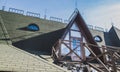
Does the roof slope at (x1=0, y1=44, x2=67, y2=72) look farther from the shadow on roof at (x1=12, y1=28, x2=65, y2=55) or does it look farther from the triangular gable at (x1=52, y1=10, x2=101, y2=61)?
the triangular gable at (x1=52, y1=10, x2=101, y2=61)

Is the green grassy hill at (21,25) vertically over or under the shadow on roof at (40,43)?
over

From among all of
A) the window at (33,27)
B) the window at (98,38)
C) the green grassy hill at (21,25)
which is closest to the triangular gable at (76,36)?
the green grassy hill at (21,25)

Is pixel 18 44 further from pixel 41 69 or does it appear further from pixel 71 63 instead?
pixel 41 69

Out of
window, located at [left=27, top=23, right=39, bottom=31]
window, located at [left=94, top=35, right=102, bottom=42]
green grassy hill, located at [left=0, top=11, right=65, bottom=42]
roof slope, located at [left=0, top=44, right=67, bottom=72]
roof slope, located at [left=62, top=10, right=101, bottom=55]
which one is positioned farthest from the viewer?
window, located at [left=94, top=35, right=102, bottom=42]

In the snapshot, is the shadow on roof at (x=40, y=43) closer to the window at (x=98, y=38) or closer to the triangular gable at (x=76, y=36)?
the triangular gable at (x=76, y=36)

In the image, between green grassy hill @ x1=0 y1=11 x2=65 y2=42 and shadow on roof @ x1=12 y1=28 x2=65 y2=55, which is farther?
green grassy hill @ x1=0 y1=11 x2=65 y2=42

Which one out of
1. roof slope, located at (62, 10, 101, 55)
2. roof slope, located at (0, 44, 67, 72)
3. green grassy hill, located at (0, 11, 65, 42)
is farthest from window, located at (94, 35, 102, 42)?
roof slope, located at (0, 44, 67, 72)

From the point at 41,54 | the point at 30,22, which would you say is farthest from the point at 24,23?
the point at 41,54

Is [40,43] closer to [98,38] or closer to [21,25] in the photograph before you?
[21,25]

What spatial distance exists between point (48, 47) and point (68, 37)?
6.75ft

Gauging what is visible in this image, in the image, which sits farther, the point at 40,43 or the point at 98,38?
the point at 98,38

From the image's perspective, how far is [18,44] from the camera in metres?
13.9

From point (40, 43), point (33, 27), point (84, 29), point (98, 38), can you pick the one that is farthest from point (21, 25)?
point (98, 38)

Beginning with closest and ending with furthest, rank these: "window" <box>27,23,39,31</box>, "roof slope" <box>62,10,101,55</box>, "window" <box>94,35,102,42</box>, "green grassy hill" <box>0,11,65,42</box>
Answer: "green grassy hill" <box>0,11,65,42</box>, "window" <box>27,23,39,31</box>, "roof slope" <box>62,10,101,55</box>, "window" <box>94,35,102,42</box>
